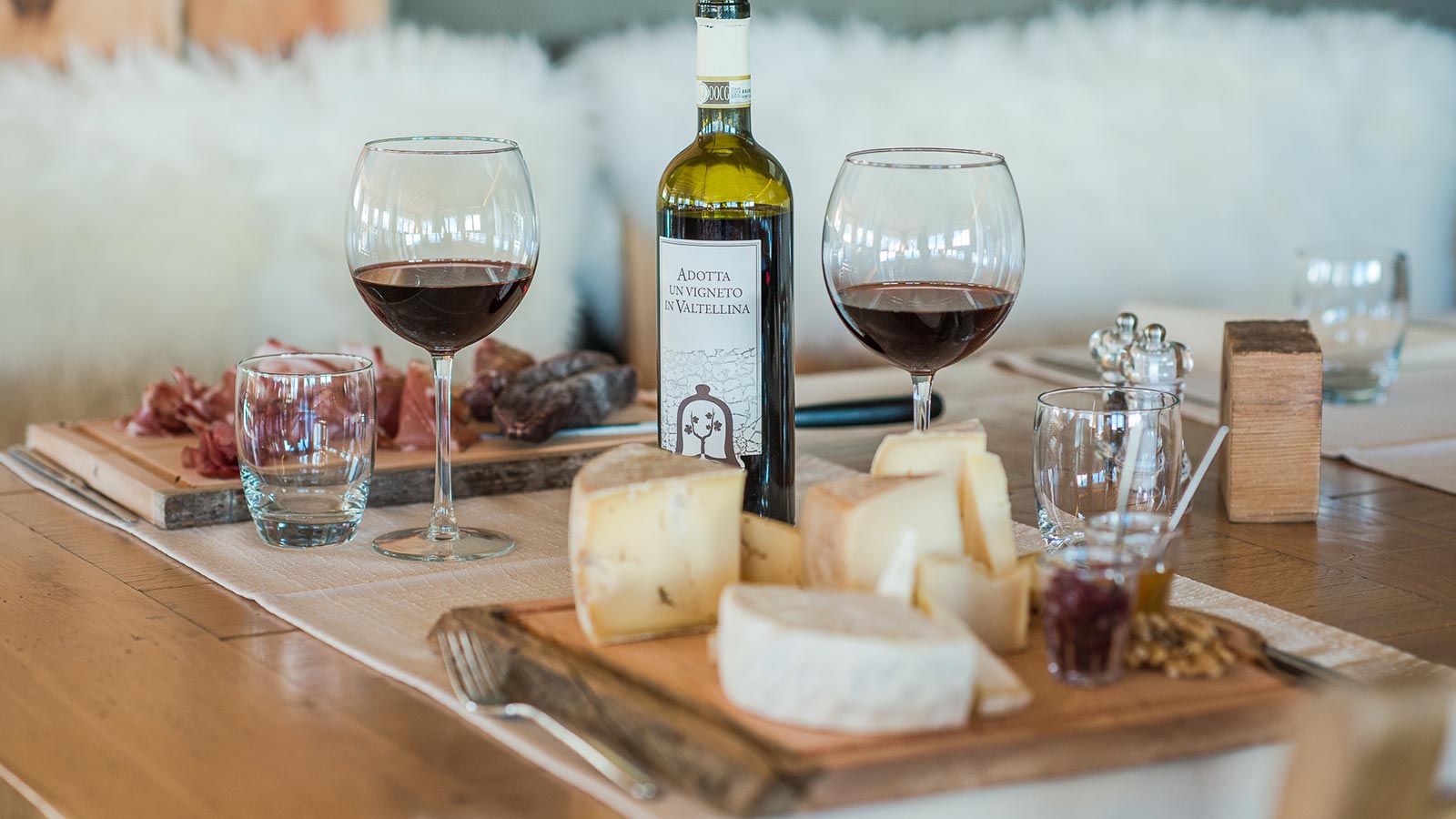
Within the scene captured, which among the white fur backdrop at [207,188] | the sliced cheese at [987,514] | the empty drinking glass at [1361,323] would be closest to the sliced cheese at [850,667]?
the sliced cheese at [987,514]

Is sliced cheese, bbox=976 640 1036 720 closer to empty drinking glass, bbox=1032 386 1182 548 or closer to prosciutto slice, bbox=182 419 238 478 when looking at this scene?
empty drinking glass, bbox=1032 386 1182 548

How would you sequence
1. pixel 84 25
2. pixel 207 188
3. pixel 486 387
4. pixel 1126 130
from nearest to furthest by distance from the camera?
pixel 486 387 → pixel 84 25 → pixel 207 188 → pixel 1126 130

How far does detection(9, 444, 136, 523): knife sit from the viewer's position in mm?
1036

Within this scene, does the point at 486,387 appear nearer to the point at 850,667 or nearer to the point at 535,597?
the point at 535,597

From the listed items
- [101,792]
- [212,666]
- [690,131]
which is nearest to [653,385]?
[690,131]

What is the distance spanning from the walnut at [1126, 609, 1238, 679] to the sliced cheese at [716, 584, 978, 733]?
101mm

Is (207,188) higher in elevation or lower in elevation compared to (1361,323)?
higher

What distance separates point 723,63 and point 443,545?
34 centimetres

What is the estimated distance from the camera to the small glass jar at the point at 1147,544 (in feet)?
2.30

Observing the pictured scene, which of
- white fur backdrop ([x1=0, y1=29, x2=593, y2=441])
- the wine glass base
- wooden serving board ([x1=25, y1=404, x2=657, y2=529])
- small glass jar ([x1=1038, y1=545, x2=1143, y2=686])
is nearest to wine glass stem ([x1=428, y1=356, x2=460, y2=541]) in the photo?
the wine glass base

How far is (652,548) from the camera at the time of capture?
2.23 feet

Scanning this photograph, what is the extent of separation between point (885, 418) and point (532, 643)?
0.66 metres

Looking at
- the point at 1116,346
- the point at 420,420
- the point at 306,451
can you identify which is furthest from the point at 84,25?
the point at 1116,346

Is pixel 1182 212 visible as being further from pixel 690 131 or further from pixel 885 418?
pixel 885 418
